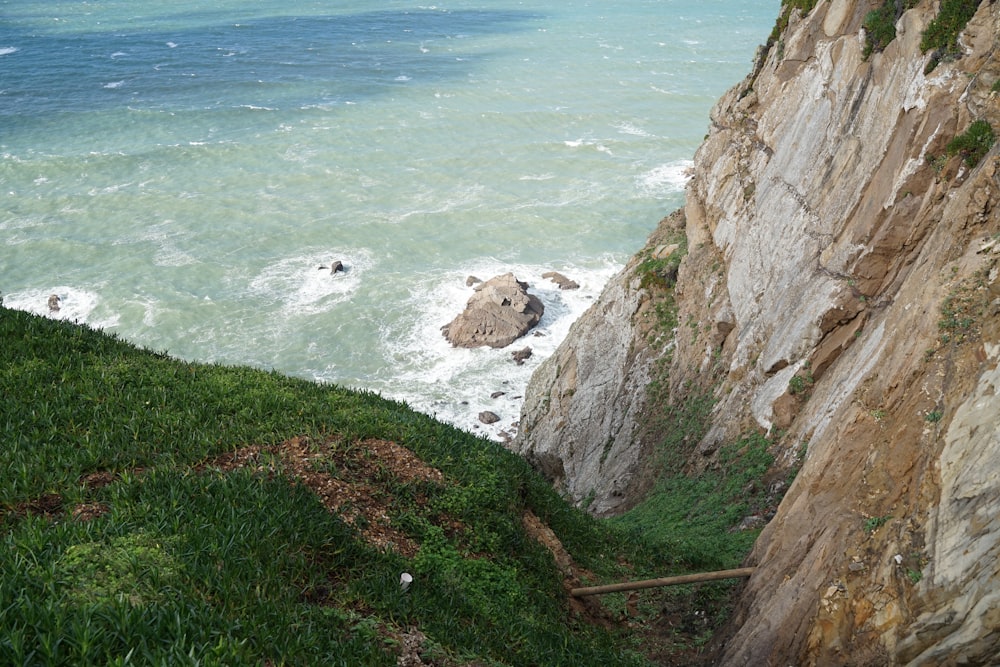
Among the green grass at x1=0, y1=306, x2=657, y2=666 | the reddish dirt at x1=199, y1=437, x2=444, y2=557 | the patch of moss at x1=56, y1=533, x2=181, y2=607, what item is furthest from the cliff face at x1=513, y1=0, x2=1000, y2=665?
the patch of moss at x1=56, y1=533, x2=181, y2=607

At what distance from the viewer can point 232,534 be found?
823 centimetres

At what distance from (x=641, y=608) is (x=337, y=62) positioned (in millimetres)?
80977

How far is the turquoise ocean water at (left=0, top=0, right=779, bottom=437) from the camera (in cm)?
4112

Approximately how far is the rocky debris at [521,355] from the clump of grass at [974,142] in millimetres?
24820

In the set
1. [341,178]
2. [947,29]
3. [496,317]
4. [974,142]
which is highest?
[947,29]

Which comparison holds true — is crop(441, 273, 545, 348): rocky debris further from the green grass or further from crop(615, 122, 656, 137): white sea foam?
crop(615, 122, 656, 137): white sea foam

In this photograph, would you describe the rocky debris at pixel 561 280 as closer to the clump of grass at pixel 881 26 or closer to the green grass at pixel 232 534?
the clump of grass at pixel 881 26

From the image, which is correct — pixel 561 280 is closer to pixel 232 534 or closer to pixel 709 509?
pixel 709 509

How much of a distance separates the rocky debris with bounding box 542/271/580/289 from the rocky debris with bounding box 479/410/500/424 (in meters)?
11.3

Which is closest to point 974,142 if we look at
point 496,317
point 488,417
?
point 488,417

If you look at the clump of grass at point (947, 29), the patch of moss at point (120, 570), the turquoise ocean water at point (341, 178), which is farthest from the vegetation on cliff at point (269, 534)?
the turquoise ocean water at point (341, 178)

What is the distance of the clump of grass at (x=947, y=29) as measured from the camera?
16.2 metres

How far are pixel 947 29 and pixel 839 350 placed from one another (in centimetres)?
676

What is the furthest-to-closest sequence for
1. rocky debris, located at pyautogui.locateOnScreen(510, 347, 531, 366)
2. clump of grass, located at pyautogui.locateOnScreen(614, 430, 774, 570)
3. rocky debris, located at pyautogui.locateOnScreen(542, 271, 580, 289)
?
rocky debris, located at pyautogui.locateOnScreen(542, 271, 580, 289), rocky debris, located at pyautogui.locateOnScreen(510, 347, 531, 366), clump of grass, located at pyautogui.locateOnScreen(614, 430, 774, 570)
